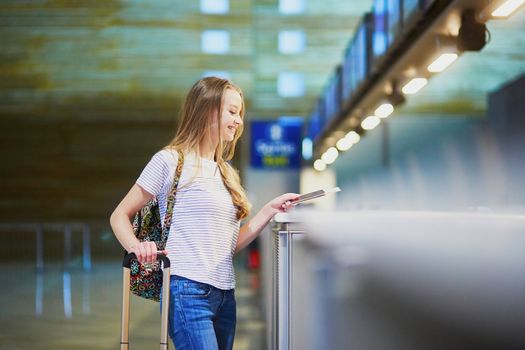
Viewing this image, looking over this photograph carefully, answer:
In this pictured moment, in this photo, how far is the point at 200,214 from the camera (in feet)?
7.67

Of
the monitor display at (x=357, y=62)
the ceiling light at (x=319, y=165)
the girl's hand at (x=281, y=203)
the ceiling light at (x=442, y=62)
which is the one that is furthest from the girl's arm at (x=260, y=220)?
the ceiling light at (x=319, y=165)

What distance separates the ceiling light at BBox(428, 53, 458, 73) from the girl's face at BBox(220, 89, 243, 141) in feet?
14.4

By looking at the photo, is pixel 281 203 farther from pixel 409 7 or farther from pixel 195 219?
pixel 409 7

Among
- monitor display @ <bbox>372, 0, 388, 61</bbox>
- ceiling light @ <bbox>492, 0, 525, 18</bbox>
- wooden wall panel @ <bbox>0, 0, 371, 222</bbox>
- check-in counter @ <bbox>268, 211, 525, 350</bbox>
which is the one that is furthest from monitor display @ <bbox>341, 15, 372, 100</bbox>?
wooden wall panel @ <bbox>0, 0, 371, 222</bbox>

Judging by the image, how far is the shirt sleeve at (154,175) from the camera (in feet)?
7.63

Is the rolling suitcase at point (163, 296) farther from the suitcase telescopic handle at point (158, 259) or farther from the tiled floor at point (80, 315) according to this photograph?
the tiled floor at point (80, 315)

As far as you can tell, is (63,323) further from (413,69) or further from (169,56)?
(169,56)

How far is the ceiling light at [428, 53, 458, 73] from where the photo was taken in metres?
6.55

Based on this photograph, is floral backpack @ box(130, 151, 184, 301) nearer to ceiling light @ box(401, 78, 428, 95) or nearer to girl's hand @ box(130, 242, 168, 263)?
girl's hand @ box(130, 242, 168, 263)

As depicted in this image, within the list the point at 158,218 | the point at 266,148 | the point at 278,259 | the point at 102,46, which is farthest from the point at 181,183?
the point at 102,46

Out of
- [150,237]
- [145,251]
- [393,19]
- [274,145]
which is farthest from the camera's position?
[274,145]

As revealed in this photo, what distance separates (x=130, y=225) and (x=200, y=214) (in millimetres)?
211

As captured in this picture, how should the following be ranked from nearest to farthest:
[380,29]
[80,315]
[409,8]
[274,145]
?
[409,8], [380,29], [80,315], [274,145]

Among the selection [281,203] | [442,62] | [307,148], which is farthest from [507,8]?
[307,148]
